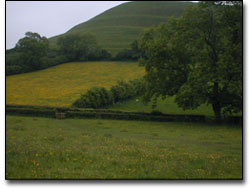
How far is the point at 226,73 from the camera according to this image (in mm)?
26297

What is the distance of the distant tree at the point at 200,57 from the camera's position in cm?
2602

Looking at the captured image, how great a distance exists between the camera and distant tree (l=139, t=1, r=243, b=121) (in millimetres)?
26016

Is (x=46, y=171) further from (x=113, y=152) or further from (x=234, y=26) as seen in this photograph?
(x=234, y=26)

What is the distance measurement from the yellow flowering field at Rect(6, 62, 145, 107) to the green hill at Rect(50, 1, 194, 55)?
50.8 m

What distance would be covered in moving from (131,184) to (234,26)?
2083cm

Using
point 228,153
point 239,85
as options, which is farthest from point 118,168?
point 239,85

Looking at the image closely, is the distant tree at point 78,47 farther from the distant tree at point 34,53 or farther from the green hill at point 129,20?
the green hill at point 129,20

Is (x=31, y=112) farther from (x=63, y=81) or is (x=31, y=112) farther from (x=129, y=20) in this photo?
(x=129, y=20)

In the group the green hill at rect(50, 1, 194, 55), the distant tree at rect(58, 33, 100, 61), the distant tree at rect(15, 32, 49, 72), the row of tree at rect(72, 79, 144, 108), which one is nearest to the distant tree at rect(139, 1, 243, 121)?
the row of tree at rect(72, 79, 144, 108)

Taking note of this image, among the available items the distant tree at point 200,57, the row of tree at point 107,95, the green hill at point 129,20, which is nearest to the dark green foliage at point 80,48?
the row of tree at point 107,95

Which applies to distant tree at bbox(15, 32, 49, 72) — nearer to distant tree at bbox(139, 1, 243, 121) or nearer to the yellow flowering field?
the yellow flowering field

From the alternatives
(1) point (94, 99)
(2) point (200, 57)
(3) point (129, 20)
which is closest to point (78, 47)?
(1) point (94, 99)

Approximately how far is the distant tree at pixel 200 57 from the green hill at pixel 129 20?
310 feet

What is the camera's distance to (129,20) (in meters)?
161
